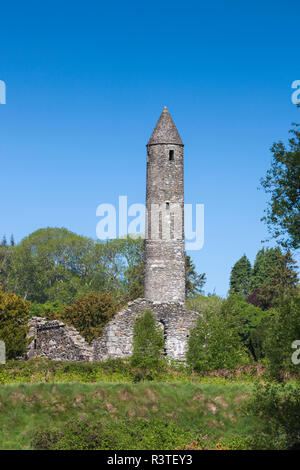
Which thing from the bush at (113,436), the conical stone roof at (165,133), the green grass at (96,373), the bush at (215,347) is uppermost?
the conical stone roof at (165,133)

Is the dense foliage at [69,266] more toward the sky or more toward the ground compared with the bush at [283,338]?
more toward the sky

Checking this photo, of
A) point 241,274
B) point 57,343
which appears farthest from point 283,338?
point 241,274

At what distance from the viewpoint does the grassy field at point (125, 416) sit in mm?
17672

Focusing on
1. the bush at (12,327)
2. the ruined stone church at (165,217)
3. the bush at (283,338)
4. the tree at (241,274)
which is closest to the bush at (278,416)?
the bush at (283,338)

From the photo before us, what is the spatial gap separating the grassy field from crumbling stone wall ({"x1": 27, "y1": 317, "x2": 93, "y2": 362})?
829 cm

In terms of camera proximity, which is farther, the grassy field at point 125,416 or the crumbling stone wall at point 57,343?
the crumbling stone wall at point 57,343

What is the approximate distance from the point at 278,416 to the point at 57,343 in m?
15.4

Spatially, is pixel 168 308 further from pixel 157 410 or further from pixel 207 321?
pixel 157 410

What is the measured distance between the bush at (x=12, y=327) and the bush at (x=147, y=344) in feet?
16.6

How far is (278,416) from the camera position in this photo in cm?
1712

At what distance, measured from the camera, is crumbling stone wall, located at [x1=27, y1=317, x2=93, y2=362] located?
97.3ft

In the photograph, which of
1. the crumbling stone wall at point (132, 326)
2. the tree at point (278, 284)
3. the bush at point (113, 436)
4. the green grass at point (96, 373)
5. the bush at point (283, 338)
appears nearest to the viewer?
the bush at point (113, 436)

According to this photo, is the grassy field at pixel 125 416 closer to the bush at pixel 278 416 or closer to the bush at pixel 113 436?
the bush at pixel 113 436

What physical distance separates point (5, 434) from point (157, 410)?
4257 mm
